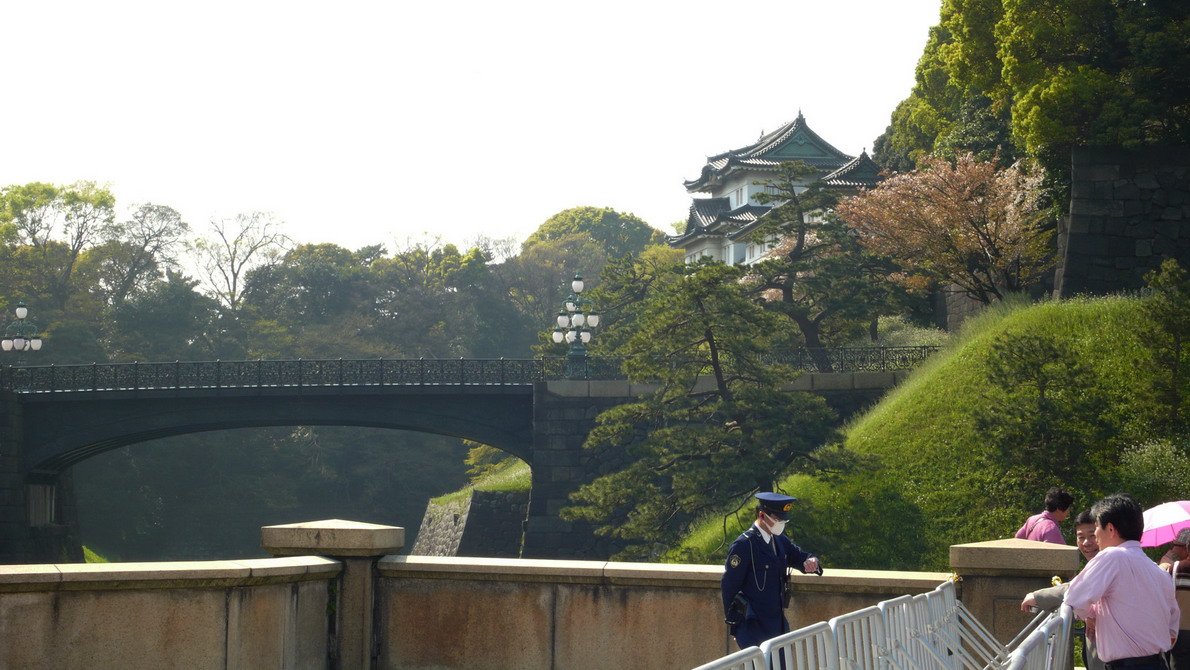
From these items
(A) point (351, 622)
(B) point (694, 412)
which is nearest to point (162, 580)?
(A) point (351, 622)

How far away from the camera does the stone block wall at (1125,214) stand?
2981 centimetres

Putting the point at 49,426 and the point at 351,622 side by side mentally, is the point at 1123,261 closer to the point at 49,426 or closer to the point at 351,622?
the point at 351,622

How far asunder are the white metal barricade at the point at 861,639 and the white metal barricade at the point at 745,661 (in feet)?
2.30

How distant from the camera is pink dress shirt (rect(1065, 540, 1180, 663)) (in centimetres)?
617

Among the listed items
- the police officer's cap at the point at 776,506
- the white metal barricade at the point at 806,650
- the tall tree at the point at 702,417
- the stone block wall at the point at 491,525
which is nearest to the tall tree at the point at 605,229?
the stone block wall at the point at 491,525

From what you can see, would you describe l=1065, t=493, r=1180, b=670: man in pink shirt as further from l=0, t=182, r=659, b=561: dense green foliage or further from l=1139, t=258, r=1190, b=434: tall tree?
l=0, t=182, r=659, b=561: dense green foliage

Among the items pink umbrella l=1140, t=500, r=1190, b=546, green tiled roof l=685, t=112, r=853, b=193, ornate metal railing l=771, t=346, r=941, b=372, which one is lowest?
pink umbrella l=1140, t=500, r=1190, b=546

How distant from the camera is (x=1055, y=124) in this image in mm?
29391

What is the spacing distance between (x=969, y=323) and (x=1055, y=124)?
5.54 m

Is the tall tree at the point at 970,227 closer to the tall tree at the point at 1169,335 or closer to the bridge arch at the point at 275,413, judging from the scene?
the tall tree at the point at 1169,335

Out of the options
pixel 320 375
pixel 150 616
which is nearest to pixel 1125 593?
pixel 150 616

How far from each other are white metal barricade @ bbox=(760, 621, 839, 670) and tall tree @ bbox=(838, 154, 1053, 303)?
29.2 m

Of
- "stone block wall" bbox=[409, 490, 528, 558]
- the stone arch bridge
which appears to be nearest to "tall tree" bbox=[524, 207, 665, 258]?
"stone block wall" bbox=[409, 490, 528, 558]

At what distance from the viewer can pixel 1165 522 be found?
7641 mm
